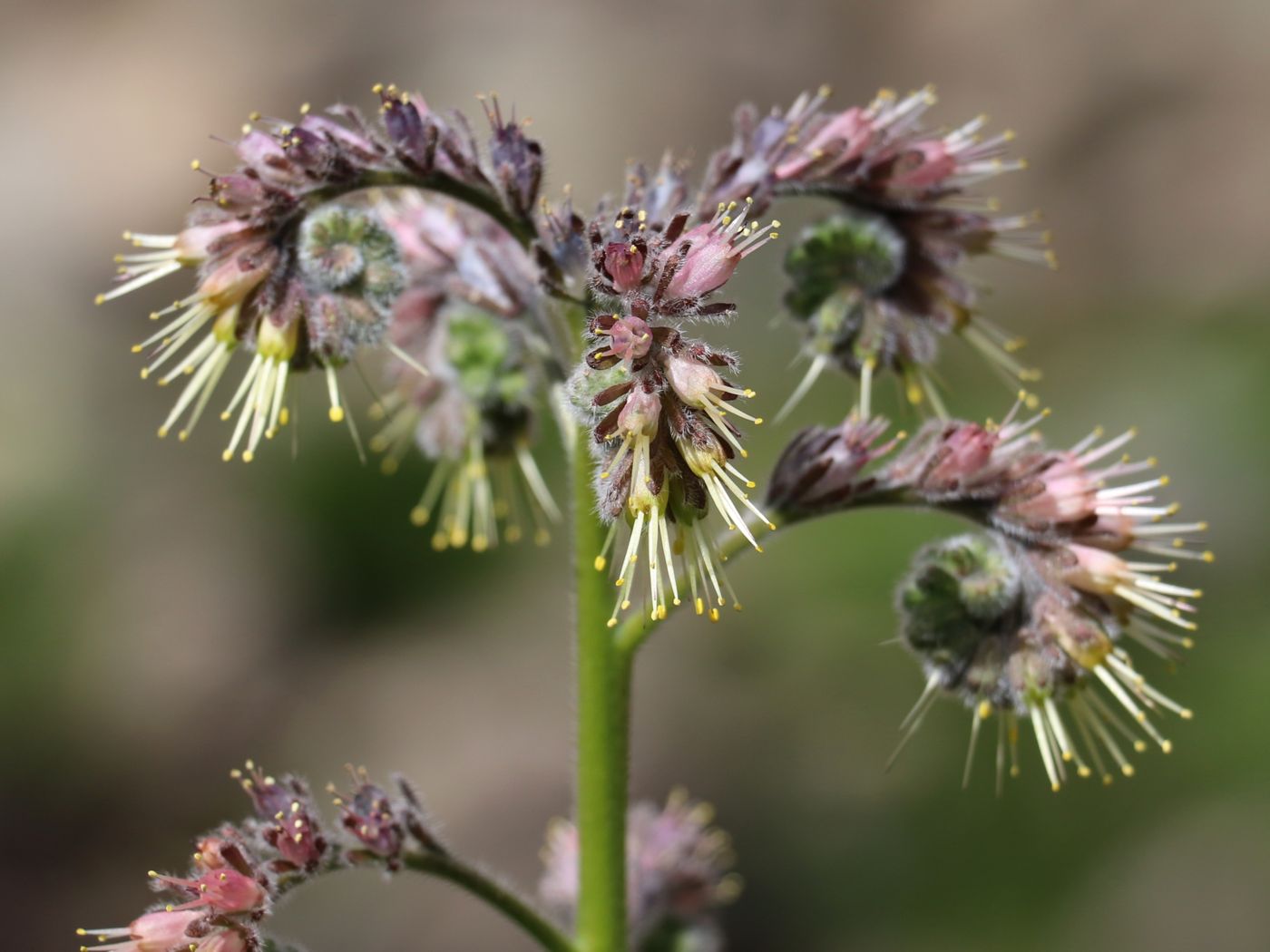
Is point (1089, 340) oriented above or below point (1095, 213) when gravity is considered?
below

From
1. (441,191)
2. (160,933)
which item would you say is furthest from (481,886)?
(441,191)

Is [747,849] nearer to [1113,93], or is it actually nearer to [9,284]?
[9,284]

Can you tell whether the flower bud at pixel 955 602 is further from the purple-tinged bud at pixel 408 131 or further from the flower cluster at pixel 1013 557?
the purple-tinged bud at pixel 408 131

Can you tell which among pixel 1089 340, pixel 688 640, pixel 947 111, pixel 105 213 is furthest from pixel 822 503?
pixel 947 111

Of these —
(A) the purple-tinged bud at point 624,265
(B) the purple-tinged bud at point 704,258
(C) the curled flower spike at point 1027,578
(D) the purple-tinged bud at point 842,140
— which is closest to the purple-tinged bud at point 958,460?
(C) the curled flower spike at point 1027,578

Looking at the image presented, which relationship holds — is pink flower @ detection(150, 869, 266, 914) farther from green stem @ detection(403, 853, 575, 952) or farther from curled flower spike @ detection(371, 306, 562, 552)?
curled flower spike @ detection(371, 306, 562, 552)

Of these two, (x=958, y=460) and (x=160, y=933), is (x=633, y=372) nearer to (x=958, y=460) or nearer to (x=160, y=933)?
(x=958, y=460)
